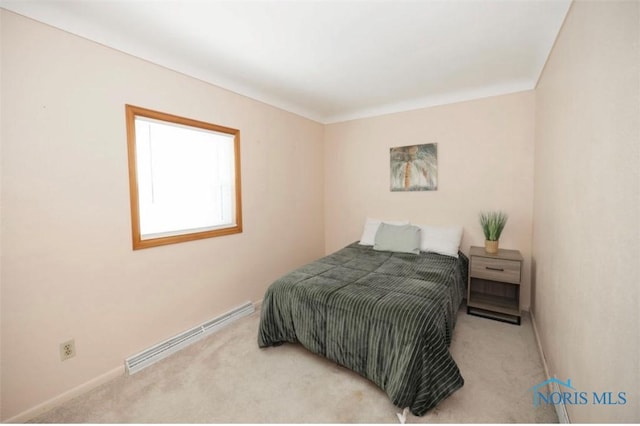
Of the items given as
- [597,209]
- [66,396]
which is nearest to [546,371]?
[597,209]

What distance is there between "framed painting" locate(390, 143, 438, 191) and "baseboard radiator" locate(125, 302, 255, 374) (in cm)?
241

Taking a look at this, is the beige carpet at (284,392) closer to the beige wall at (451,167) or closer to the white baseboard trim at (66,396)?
the white baseboard trim at (66,396)

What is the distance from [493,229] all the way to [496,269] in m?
0.42

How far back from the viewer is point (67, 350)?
1.72 metres

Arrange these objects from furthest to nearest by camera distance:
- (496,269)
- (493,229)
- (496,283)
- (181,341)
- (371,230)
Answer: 1. (371,230)
2. (496,283)
3. (493,229)
4. (496,269)
5. (181,341)

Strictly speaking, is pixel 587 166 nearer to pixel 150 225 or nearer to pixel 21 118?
pixel 150 225

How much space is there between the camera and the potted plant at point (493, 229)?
2764 mm

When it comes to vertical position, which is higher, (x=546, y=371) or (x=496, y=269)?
(x=496, y=269)

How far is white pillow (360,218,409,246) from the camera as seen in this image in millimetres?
3434

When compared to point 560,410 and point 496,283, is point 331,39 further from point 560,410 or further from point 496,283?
point 496,283

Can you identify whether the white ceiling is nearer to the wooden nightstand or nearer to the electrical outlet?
the wooden nightstand

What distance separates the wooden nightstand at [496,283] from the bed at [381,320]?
24cm

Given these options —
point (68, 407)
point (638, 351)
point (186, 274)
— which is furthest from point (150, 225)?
point (638, 351)

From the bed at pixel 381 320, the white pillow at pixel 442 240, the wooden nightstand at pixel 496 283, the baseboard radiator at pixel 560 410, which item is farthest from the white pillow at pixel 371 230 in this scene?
the baseboard radiator at pixel 560 410
